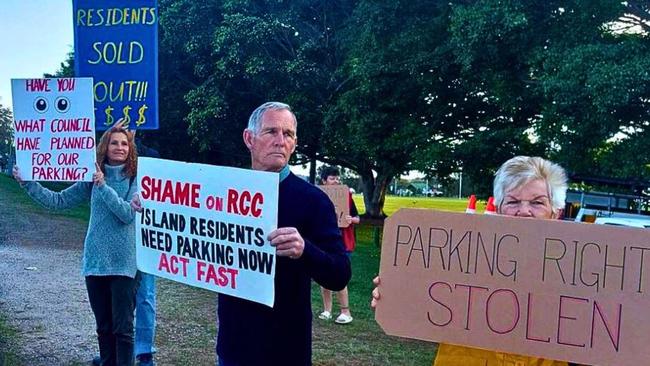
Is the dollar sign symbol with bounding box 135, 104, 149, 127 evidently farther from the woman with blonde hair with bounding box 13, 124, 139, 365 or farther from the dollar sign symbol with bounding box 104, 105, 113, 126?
the woman with blonde hair with bounding box 13, 124, 139, 365

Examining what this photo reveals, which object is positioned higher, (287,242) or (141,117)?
(141,117)

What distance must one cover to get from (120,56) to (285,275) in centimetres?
322

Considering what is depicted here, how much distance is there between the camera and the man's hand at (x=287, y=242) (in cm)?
241

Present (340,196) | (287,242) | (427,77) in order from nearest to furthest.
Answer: (287,242) < (340,196) < (427,77)

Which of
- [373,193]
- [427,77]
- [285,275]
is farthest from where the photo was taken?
[373,193]

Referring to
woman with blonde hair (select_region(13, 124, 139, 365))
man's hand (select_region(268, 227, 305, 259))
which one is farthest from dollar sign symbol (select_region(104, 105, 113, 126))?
man's hand (select_region(268, 227, 305, 259))

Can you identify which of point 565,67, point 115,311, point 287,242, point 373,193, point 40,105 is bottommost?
point 373,193

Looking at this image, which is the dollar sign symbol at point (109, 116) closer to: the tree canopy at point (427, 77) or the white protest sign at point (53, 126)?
the white protest sign at point (53, 126)

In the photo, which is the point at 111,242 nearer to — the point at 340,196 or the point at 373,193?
the point at 340,196

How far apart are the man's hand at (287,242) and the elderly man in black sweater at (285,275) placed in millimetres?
113

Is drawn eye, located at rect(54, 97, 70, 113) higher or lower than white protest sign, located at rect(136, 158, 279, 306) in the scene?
higher

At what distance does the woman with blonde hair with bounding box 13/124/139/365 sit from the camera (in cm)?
418

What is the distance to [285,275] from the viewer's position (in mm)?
2617

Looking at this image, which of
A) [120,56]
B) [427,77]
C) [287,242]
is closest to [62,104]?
[120,56]
